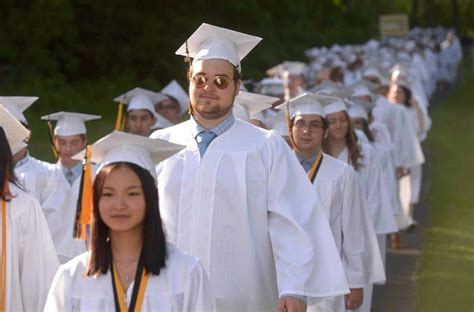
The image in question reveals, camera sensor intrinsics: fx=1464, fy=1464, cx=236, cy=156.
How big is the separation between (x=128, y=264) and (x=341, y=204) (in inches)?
149

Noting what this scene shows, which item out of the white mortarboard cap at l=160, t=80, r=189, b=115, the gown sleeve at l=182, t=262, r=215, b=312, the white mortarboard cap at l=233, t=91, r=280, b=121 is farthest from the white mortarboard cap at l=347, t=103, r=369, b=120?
the gown sleeve at l=182, t=262, r=215, b=312

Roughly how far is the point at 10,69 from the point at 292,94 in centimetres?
1559

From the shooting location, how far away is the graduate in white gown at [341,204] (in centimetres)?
931

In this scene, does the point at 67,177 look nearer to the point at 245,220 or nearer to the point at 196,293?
the point at 245,220

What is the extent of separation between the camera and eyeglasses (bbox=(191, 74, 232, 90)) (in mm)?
7090

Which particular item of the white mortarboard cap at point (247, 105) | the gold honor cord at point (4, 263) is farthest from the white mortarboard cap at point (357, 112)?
the gold honor cord at point (4, 263)

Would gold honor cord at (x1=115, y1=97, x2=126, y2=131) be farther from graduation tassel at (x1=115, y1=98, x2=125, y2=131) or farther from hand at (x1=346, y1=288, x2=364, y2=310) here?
hand at (x1=346, y1=288, x2=364, y2=310)

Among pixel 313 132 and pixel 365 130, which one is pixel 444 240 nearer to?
pixel 365 130

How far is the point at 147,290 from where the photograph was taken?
5652 mm

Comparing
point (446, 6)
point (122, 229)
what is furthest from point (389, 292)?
point (446, 6)

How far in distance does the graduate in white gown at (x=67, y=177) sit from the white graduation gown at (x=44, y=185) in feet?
0.08

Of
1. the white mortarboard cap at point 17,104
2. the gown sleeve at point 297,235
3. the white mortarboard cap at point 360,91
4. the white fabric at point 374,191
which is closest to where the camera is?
the gown sleeve at point 297,235

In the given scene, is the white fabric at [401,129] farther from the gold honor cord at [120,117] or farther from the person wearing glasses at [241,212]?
the person wearing glasses at [241,212]

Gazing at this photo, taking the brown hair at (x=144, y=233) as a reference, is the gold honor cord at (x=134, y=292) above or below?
below
